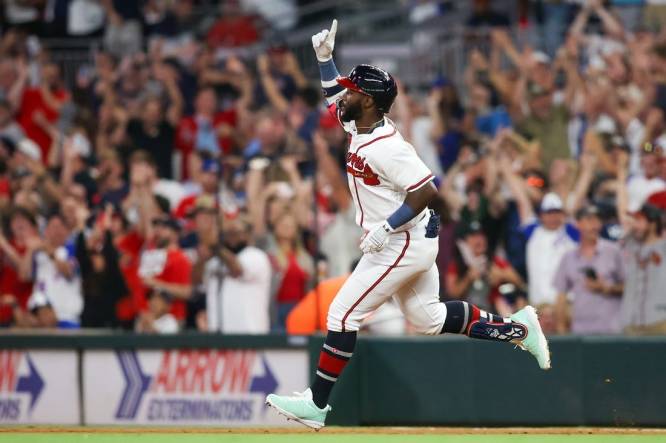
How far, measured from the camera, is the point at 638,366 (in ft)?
30.7

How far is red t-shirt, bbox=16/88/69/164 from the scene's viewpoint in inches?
→ 588

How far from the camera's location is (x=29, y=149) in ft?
46.9

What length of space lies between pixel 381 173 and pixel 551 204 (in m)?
4.25

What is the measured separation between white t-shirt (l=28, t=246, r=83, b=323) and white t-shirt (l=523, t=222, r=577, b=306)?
164 inches

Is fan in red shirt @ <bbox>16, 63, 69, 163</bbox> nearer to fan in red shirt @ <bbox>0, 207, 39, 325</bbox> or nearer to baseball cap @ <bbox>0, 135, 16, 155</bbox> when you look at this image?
baseball cap @ <bbox>0, 135, 16, 155</bbox>

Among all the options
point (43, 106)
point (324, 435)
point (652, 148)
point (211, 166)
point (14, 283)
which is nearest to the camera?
point (324, 435)

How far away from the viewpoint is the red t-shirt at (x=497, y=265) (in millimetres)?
11188

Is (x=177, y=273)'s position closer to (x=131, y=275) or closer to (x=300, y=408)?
(x=131, y=275)

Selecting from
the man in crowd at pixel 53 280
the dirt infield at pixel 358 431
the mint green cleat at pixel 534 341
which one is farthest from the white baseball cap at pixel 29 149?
the mint green cleat at pixel 534 341

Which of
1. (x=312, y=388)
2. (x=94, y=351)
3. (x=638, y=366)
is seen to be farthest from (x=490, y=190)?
(x=312, y=388)

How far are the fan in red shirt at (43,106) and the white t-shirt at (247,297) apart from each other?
180 inches

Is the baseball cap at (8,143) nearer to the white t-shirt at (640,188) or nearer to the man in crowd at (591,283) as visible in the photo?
the man in crowd at (591,283)

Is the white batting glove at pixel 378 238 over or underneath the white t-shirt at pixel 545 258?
over

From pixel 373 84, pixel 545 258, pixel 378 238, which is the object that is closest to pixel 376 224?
pixel 378 238
